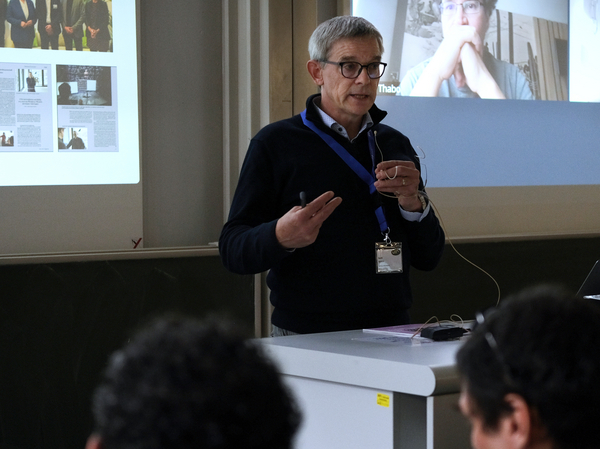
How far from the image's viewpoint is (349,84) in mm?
2205

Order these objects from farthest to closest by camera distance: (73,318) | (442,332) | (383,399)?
1. (73,318)
2. (442,332)
3. (383,399)

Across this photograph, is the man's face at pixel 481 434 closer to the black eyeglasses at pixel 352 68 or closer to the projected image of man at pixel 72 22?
the black eyeglasses at pixel 352 68

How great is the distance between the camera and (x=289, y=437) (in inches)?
24.2

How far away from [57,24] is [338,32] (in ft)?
4.34

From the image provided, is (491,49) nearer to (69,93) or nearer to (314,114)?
(314,114)

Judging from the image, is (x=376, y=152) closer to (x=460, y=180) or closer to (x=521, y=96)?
(x=460, y=180)

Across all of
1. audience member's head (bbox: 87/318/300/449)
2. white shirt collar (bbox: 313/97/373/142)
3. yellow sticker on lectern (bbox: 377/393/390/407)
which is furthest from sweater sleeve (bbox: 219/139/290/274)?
audience member's head (bbox: 87/318/300/449)

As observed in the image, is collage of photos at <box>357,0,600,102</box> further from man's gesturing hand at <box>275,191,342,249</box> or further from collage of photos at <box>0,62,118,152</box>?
man's gesturing hand at <box>275,191,342,249</box>

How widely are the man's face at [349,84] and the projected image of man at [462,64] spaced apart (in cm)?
150

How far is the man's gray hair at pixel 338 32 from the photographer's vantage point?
2.24 metres

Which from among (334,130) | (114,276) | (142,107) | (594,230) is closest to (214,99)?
(142,107)

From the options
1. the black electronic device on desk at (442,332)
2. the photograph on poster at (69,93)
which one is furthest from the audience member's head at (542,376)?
the photograph on poster at (69,93)

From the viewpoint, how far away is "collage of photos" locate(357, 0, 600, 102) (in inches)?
147

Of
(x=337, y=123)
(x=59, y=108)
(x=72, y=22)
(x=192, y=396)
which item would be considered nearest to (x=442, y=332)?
(x=337, y=123)
